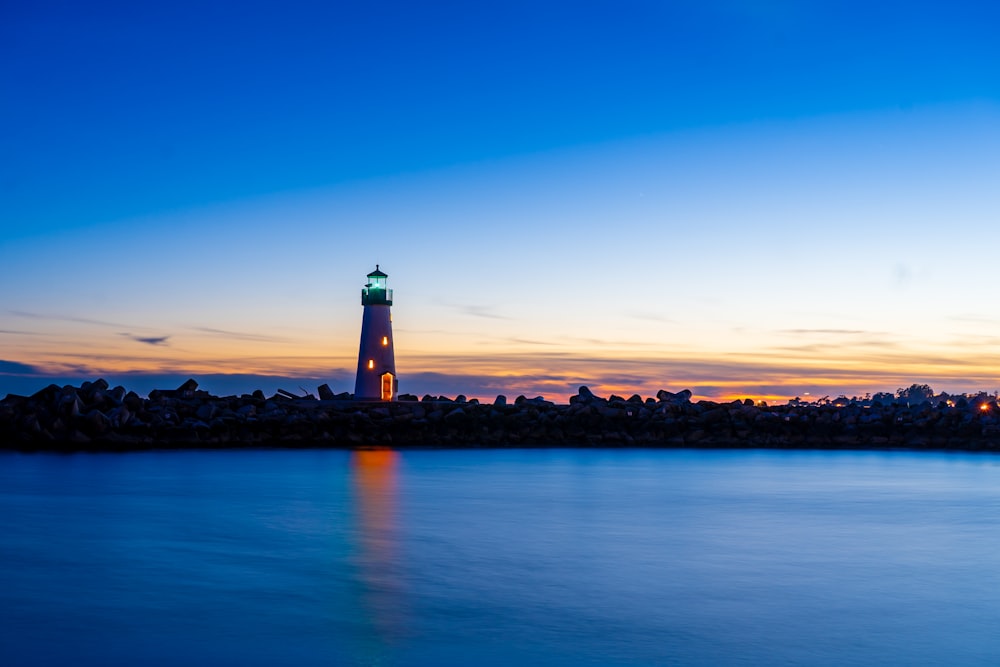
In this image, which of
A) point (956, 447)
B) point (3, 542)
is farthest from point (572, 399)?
point (3, 542)

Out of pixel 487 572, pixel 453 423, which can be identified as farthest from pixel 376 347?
pixel 487 572

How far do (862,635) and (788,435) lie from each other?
20.3 m

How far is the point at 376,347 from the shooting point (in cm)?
2569

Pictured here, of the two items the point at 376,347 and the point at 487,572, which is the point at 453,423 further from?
the point at 487,572

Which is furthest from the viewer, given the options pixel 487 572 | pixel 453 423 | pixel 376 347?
pixel 376 347

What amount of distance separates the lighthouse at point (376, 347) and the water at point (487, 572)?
1091 cm

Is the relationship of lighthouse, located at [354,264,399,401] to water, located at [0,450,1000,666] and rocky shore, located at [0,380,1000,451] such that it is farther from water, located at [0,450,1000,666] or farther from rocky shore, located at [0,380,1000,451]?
water, located at [0,450,1000,666]

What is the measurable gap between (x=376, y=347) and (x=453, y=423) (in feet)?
11.4

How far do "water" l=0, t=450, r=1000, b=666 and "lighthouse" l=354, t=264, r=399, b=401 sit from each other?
10.9 metres

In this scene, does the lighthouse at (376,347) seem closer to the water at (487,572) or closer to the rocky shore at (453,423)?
the rocky shore at (453,423)

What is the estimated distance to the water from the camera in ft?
16.5

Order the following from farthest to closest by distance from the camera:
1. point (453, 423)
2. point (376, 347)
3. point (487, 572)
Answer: point (376, 347), point (453, 423), point (487, 572)

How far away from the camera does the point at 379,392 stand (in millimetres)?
25641

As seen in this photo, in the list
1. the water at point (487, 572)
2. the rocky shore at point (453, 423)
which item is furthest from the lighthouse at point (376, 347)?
the water at point (487, 572)
